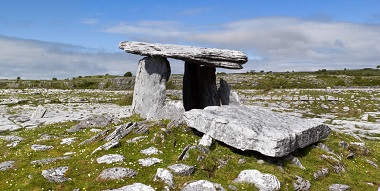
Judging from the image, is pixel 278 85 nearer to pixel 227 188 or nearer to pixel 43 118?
pixel 43 118

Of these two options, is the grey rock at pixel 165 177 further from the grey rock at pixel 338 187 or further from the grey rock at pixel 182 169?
the grey rock at pixel 338 187

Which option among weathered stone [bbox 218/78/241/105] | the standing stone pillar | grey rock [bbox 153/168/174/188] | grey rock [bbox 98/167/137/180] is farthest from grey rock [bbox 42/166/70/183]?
weathered stone [bbox 218/78/241/105]

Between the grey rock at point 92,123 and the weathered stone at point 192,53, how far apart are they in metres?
5.28

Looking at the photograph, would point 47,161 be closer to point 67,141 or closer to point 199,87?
point 67,141

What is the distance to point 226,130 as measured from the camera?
17094 millimetres

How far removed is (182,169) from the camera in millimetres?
14688

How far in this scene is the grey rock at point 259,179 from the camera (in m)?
13.9

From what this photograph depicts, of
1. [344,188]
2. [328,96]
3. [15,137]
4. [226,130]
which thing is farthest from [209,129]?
[328,96]

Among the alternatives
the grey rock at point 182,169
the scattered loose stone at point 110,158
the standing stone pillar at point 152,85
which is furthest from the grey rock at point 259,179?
the standing stone pillar at point 152,85

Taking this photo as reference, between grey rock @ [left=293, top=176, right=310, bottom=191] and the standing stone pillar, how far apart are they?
38.8 ft

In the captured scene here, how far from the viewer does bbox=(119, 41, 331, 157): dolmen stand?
1648cm

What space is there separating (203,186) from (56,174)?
639cm

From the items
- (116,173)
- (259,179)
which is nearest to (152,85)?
(116,173)

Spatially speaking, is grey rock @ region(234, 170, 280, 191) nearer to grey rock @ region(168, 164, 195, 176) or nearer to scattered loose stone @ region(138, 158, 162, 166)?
grey rock @ region(168, 164, 195, 176)
